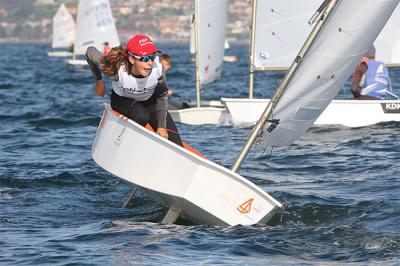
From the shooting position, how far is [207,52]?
18547 mm

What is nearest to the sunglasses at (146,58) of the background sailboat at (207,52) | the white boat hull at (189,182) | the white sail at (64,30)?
the white boat hull at (189,182)

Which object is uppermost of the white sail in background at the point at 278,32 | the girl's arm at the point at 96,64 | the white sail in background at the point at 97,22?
the girl's arm at the point at 96,64

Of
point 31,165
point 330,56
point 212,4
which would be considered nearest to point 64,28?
point 212,4

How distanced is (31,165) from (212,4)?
6.59m

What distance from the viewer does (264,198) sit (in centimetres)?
804

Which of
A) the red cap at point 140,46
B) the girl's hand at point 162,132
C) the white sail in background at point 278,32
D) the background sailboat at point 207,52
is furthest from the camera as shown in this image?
the background sailboat at point 207,52

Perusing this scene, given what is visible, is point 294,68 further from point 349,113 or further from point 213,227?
point 349,113

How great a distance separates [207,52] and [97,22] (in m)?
27.1

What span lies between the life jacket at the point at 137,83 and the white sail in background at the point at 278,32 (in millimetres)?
8528

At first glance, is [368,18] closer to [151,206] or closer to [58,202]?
[151,206]

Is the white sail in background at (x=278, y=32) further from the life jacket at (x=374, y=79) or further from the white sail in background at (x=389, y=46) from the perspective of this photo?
the white sail in background at (x=389, y=46)

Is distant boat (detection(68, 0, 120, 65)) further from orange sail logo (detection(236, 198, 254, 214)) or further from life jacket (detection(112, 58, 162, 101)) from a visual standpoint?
orange sail logo (detection(236, 198, 254, 214))

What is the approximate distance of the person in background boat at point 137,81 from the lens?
8438 millimetres

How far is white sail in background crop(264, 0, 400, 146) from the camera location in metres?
8.23
